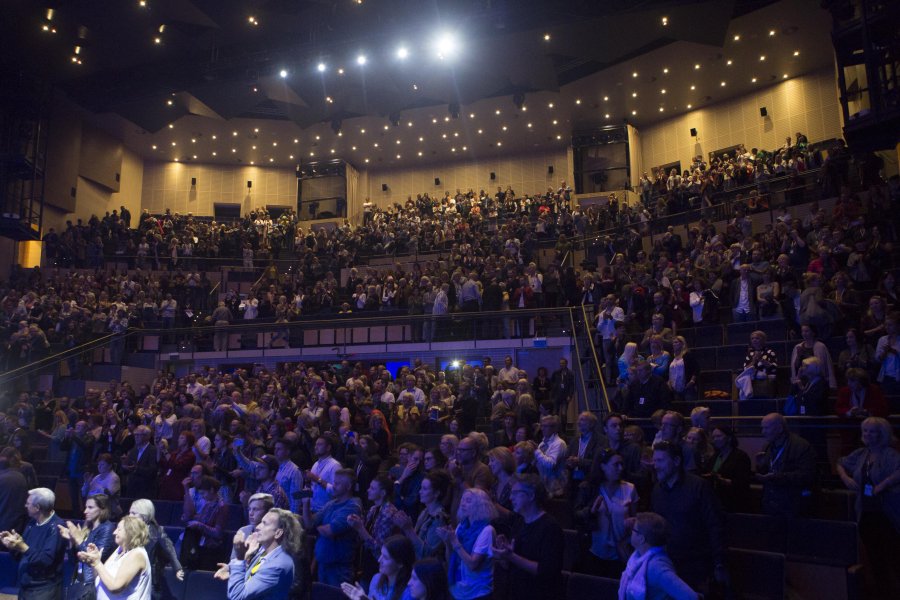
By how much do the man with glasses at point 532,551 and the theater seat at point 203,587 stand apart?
2.49 m

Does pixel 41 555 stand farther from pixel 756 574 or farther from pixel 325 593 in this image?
pixel 756 574

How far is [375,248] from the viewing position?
2216cm

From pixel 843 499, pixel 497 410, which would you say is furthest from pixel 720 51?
pixel 843 499

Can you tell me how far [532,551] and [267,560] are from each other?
144cm

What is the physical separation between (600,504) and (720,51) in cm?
1877

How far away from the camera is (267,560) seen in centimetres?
364

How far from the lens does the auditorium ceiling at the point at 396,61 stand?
56.4ft

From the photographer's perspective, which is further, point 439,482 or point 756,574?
point 439,482

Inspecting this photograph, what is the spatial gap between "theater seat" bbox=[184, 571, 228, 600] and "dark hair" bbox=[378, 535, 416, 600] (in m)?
2.10

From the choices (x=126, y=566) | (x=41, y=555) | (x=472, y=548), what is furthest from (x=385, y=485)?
(x=41, y=555)

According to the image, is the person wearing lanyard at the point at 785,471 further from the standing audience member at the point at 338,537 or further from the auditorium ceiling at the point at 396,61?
the auditorium ceiling at the point at 396,61

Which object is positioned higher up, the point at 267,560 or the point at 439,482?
the point at 439,482

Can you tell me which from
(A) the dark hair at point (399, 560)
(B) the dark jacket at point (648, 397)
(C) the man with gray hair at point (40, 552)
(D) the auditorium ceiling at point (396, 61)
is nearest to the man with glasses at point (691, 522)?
(A) the dark hair at point (399, 560)

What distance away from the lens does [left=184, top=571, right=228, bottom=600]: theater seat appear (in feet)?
16.4
